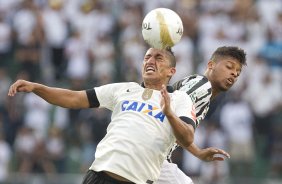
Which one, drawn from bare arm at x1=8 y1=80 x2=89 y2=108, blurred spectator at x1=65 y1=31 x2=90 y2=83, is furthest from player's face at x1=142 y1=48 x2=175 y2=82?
blurred spectator at x1=65 y1=31 x2=90 y2=83

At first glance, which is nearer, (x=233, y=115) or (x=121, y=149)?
(x=121, y=149)

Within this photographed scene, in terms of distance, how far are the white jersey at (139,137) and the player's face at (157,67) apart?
0.48 ft

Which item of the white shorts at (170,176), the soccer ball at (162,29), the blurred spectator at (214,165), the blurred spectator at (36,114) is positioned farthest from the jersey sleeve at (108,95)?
the blurred spectator at (36,114)

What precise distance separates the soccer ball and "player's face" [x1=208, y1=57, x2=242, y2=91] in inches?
27.3

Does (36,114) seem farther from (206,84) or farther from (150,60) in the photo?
(150,60)

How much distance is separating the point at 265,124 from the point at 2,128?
5.82m

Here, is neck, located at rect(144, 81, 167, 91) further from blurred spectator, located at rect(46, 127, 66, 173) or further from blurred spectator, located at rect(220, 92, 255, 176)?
blurred spectator, located at rect(220, 92, 255, 176)

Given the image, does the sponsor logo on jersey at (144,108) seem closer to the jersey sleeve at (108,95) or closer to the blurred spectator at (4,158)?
the jersey sleeve at (108,95)

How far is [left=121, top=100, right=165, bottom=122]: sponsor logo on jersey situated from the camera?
24.5ft

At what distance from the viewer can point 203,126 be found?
1720 cm

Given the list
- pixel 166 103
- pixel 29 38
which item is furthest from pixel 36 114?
pixel 166 103

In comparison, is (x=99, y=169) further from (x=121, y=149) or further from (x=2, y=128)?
(x=2, y=128)

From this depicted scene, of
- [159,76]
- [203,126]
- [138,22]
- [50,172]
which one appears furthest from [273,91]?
[159,76]

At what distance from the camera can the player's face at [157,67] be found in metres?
7.64
